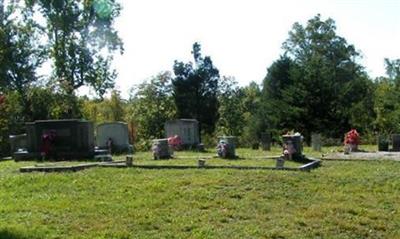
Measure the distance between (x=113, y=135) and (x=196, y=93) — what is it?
70.8 feet

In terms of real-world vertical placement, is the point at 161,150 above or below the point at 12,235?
above

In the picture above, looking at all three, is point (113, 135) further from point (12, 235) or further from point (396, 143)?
point (12, 235)

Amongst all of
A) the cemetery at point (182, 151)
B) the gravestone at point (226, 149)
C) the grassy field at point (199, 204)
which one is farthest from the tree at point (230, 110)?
the grassy field at point (199, 204)

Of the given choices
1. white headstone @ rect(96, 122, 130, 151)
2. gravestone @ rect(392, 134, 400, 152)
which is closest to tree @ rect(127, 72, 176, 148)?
white headstone @ rect(96, 122, 130, 151)

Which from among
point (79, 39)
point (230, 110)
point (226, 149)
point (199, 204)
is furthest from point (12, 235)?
point (230, 110)

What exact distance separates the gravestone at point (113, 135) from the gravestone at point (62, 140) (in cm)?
655

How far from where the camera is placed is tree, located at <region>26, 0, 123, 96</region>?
44844mm

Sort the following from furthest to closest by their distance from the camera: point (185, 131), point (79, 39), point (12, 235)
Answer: point (79, 39) < point (185, 131) < point (12, 235)

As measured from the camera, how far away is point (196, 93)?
170 ft

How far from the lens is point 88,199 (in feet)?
38.9

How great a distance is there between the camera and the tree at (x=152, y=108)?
55750mm

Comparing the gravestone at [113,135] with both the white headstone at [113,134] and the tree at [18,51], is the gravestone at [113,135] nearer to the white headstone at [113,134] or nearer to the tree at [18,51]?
the white headstone at [113,134]

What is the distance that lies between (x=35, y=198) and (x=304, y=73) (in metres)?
33.4

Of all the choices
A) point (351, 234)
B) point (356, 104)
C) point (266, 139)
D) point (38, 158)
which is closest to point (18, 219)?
point (351, 234)
